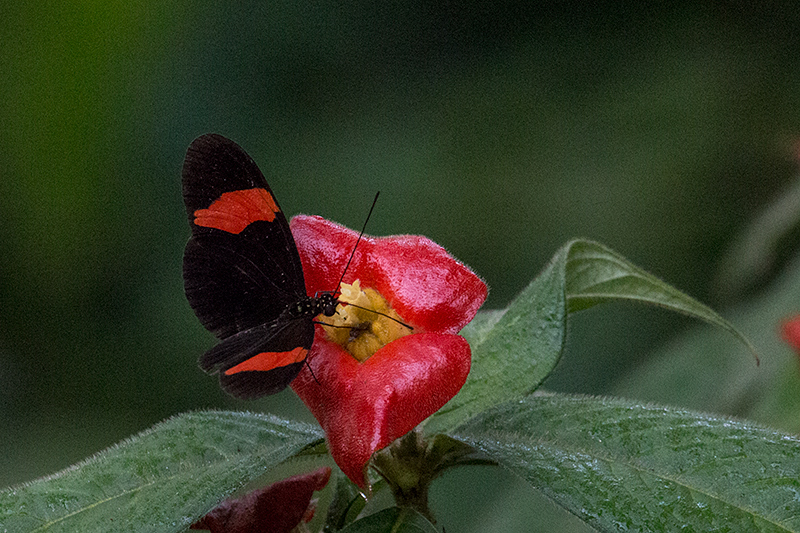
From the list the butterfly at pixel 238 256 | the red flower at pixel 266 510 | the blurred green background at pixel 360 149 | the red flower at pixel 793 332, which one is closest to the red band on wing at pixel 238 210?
the butterfly at pixel 238 256

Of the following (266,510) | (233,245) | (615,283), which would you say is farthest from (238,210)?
(615,283)

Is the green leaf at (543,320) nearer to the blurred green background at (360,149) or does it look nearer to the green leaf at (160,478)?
the green leaf at (160,478)

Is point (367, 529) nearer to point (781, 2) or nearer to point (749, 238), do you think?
point (749, 238)

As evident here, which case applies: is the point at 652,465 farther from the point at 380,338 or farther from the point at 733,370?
the point at 733,370

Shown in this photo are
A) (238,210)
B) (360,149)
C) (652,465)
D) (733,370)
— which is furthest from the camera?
(360,149)

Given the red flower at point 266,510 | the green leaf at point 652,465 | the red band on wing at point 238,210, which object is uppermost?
the red band on wing at point 238,210
